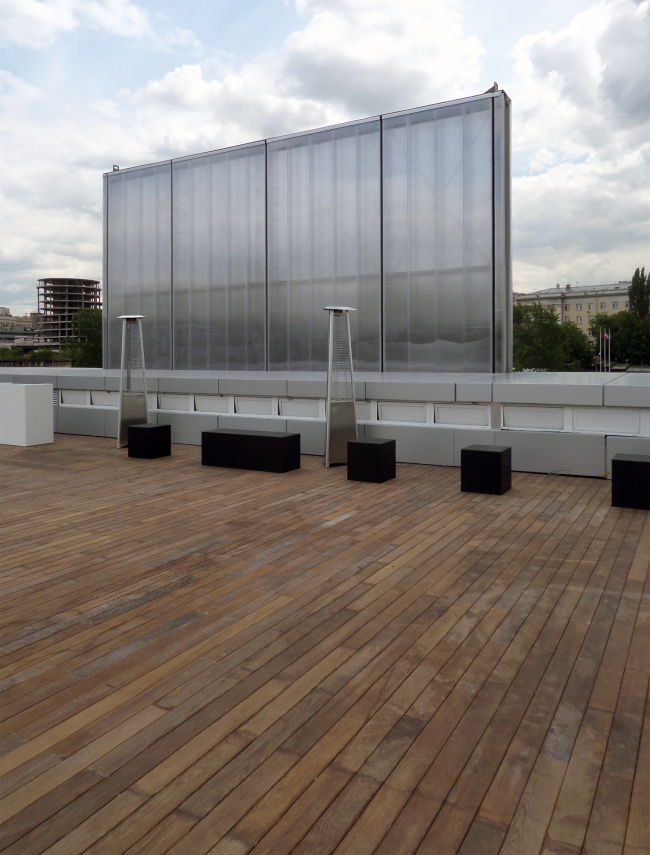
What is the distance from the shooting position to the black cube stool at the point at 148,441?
10.7m

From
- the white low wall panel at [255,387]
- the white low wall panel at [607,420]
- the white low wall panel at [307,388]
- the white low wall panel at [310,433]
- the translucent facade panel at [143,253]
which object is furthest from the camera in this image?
the translucent facade panel at [143,253]

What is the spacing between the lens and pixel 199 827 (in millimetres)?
2221

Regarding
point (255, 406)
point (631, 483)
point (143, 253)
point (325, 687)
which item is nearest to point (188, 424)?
point (255, 406)

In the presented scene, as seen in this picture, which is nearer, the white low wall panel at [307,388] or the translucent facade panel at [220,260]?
the white low wall panel at [307,388]

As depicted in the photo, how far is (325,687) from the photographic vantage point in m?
3.21

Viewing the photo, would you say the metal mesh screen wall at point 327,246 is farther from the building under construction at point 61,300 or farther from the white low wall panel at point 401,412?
the building under construction at point 61,300

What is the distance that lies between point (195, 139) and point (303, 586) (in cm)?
2076

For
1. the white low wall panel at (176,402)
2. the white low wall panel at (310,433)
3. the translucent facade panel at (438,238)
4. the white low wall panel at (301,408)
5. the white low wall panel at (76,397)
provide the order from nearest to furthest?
the white low wall panel at (310,433) → the white low wall panel at (301,408) → the white low wall panel at (176,402) → the white low wall panel at (76,397) → the translucent facade panel at (438,238)

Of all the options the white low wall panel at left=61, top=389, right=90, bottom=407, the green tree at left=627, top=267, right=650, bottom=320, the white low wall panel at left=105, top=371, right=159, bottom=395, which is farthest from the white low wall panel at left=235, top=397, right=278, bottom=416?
the green tree at left=627, top=267, right=650, bottom=320

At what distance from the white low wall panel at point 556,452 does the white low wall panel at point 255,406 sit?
3.96 m

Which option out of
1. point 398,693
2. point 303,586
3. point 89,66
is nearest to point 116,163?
point 89,66

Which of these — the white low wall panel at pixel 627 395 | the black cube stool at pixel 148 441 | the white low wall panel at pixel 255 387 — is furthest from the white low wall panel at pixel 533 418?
the black cube stool at pixel 148 441

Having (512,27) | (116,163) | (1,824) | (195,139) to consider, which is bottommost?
(1,824)

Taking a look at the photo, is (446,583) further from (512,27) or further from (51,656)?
(512,27)
